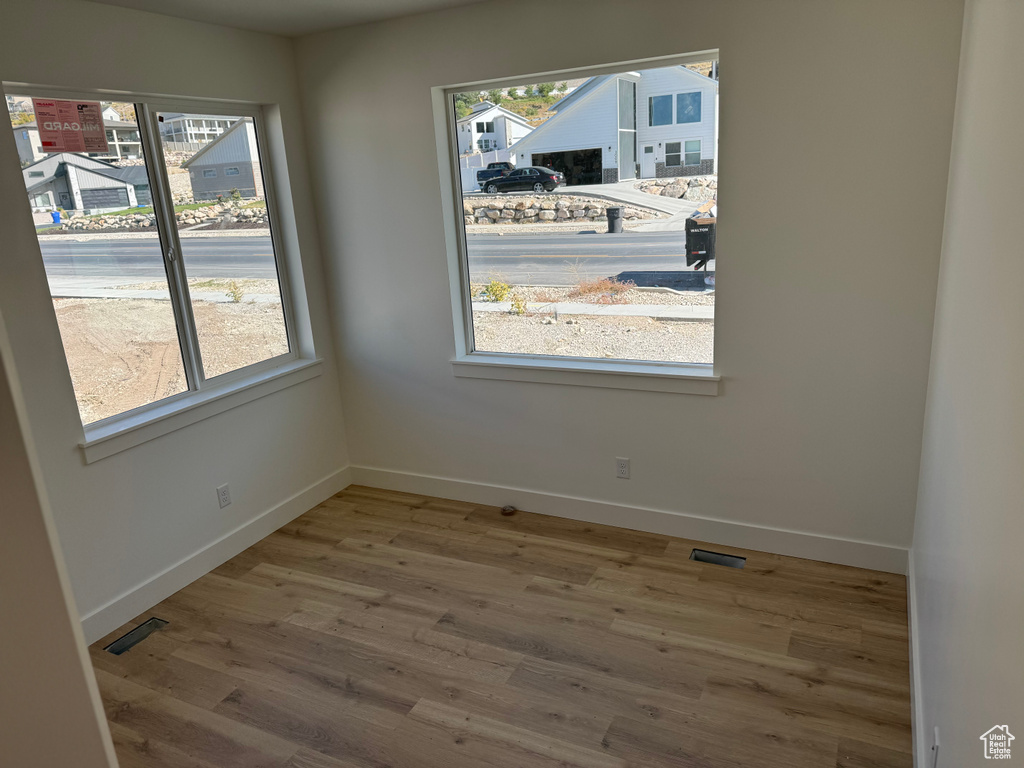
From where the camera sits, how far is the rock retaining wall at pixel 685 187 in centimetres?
317

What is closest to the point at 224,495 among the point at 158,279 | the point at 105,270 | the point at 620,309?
the point at 158,279

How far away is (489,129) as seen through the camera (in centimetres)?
360

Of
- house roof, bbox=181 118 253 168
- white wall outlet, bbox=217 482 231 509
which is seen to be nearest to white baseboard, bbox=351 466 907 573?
white wall outlet, bbox=217 482 231 509

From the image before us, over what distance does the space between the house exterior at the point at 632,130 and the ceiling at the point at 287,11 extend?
28.0 inches

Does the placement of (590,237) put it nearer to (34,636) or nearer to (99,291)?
(99,291)

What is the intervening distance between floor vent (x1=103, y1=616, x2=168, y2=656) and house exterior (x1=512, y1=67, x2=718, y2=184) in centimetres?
275

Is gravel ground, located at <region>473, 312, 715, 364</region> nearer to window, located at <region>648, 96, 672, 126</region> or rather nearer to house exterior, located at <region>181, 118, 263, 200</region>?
window, located at <region>648, 96, 672, 126</region>

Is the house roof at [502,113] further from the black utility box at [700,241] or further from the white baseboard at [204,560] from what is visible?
the white baseboard at [204,560]

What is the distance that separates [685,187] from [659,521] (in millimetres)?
1634

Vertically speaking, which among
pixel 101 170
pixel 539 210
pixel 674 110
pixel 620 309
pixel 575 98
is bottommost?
pixel 620 309

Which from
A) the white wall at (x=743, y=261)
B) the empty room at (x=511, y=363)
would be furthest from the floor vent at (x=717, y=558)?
the white wall at (x=743, y=261)

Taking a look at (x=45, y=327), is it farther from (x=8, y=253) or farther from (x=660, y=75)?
(x=660, y=75)

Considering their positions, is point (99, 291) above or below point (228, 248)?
below

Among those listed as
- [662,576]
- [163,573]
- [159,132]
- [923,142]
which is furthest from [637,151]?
[163,573]
